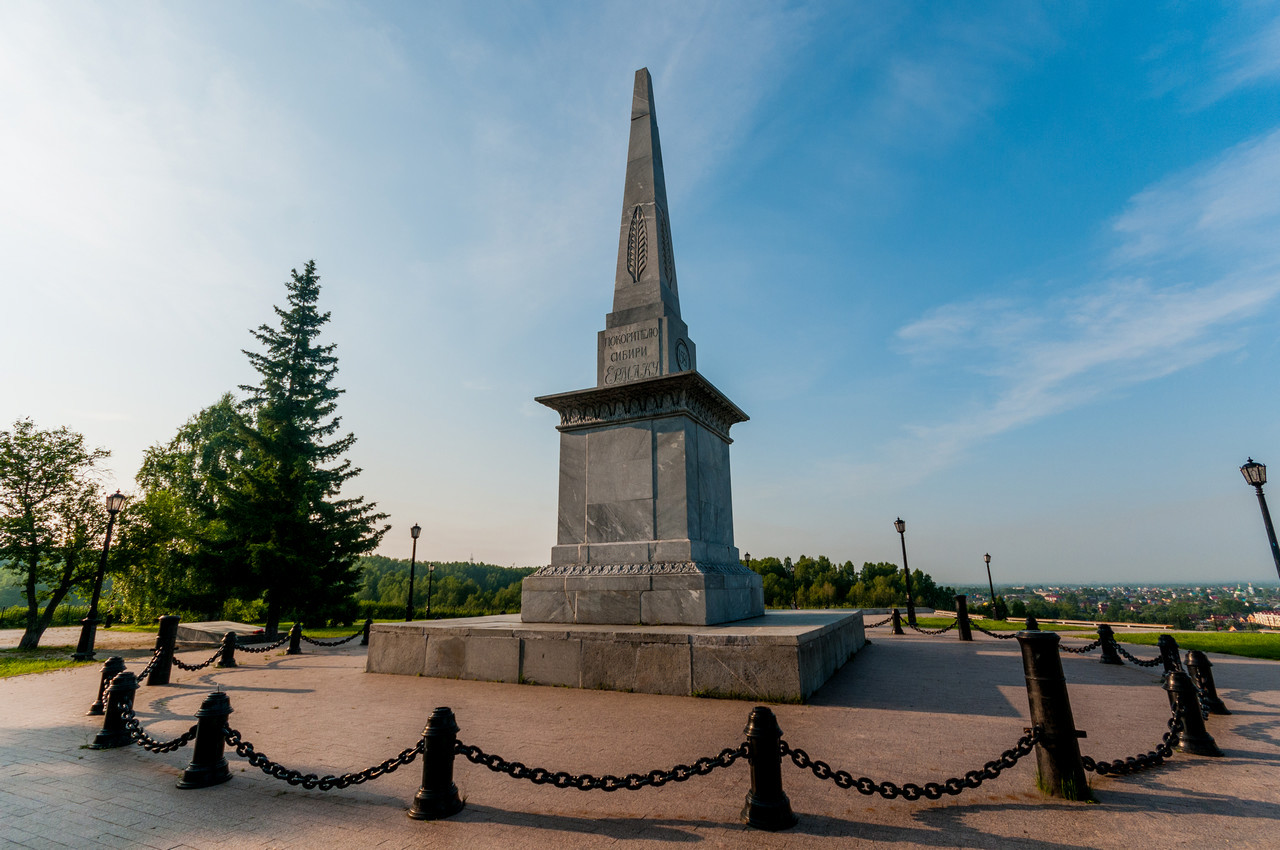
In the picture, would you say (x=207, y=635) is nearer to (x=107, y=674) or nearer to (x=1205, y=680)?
(x=107, y=674)

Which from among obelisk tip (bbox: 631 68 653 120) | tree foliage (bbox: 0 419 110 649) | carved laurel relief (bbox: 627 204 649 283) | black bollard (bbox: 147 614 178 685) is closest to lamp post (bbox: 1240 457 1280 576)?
carved laurel relief (bbox: 627 204 649 283)

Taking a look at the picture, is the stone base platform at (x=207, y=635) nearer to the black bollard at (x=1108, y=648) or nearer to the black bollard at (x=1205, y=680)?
the black bollard at (x=1205, y=680)

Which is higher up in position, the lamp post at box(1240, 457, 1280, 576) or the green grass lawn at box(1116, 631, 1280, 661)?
the lamp post at box(1240, 457, 1280, 576)

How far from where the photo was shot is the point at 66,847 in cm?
398

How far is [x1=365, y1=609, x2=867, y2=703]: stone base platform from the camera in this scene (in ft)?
25.3

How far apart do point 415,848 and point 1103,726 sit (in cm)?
771

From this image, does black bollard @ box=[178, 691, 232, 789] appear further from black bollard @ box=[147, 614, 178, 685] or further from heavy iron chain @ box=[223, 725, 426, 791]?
black bollard @ box=[147, 614, 178, 685]

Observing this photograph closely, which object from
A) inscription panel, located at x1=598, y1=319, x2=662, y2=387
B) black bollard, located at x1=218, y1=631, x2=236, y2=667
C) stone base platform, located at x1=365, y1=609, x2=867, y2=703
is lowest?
black bollard, located at x1=218, y1=631, x2=236, y2=667

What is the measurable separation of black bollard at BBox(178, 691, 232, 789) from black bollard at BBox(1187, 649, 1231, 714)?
11.2 meters

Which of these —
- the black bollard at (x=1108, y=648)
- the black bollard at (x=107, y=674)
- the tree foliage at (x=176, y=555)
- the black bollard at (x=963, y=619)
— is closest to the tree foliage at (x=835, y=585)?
the black bollard at (x=963, y=619)

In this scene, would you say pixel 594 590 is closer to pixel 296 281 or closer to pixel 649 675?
pixel 649 675

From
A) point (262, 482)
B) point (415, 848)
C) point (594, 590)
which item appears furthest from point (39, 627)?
point (415, 848)

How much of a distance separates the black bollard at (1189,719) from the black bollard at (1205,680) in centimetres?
182

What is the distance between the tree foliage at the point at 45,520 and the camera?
2127cm
